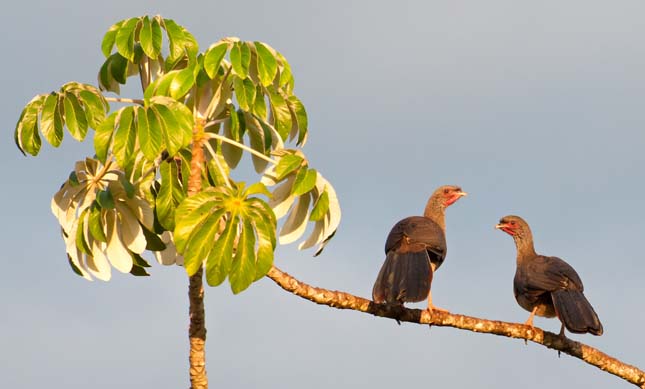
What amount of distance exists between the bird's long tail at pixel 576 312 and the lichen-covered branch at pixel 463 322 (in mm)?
381

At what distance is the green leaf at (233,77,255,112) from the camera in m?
8.29

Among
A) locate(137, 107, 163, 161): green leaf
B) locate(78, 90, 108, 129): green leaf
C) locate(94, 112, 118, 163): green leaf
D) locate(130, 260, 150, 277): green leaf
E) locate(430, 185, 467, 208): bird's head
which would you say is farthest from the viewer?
locate(430, 185, 467, 208): bird's head

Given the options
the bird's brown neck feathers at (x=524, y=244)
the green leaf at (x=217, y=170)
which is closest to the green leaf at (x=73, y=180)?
the green leaf at (x=217, y=170)

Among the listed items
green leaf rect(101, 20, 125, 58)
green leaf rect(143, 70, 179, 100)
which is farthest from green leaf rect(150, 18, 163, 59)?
green leaf rect(143, 70, 179, 100)

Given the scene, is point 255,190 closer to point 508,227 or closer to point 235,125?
point 235,125

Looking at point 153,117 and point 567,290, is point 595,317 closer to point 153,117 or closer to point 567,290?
point 567,290

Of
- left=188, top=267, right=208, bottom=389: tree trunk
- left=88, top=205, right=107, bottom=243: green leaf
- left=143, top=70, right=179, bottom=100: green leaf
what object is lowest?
left=188, top=267, right=208, bottom=389: tree trunk

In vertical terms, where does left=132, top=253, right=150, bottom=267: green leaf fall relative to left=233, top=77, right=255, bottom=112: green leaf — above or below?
below

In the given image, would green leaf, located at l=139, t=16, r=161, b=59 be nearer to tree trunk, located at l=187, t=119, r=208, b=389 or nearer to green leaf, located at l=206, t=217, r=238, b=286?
tree trunk, located at l=187, t=119, r=208, b=389

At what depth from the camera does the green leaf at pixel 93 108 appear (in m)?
8.77

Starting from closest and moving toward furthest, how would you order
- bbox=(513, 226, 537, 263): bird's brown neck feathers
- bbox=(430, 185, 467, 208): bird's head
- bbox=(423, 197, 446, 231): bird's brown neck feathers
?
bbox=(423, 197, 446, 231): bird's brown neck feathers → bbox=(430, 185, 467, 208): bird's head → bbox=(513, 226, 537, 263): bird's brown neck feathers

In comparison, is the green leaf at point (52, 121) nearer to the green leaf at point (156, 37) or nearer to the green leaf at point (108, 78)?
the green leaf at point (156, 37)

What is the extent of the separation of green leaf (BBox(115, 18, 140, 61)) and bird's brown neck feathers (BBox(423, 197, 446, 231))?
17.6ft

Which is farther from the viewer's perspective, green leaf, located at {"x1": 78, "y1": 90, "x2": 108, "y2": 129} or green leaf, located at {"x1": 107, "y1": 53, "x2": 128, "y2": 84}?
green leaf, located at {"x1": 107, "y1": 53, "x2": 128, "y2": 84}
